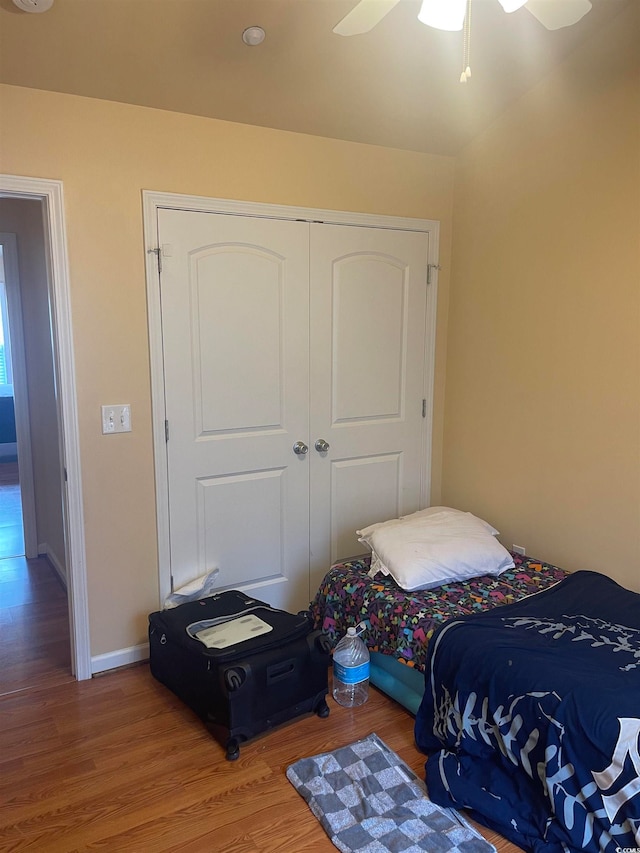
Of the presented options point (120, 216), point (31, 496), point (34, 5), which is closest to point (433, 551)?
point (120, 216)

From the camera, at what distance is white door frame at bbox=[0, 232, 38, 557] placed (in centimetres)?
388

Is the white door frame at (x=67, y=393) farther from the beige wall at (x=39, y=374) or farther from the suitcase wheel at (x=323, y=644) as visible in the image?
the suitcase wheel at (x=323, y=644)

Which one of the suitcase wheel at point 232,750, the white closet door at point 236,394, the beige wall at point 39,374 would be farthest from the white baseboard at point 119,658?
the beige wall at point 39,374

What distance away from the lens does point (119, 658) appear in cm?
273

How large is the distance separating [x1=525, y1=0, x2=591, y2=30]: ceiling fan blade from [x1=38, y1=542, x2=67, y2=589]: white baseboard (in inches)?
133

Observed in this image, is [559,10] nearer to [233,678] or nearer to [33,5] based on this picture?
[33,5]

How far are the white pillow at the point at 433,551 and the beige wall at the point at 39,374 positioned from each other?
1806 millimetres

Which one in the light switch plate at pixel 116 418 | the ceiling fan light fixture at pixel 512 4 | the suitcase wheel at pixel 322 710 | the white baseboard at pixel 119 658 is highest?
the ceiling fan light fixture at pixel 512 4

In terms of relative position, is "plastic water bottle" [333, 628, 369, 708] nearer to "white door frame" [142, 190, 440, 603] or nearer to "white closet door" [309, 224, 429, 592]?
"white closet door" [309, 224, 429, 592]

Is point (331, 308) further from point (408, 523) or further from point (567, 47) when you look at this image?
point (567, 47)

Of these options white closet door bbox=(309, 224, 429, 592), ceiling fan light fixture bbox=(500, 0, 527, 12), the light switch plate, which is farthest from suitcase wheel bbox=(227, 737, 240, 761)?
ceiling fan light fixture bbox=(500, 0, 527, 12)

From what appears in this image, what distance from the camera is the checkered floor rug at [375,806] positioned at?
1.78m

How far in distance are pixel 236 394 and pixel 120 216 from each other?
0.89 metres

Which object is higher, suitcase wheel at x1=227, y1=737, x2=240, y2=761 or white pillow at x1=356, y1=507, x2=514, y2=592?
white pillow at x1=356, y1=507, x2=514, y2=592
